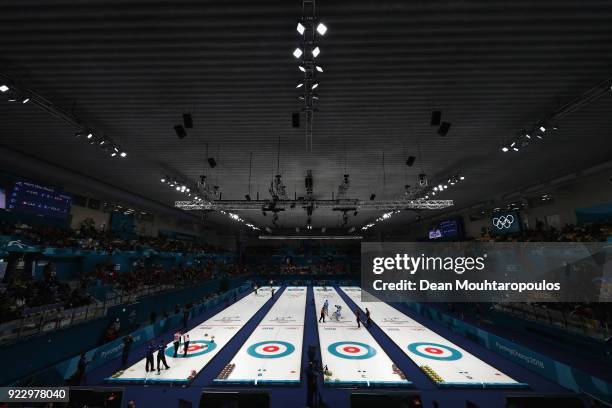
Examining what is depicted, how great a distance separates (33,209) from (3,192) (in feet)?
4.72

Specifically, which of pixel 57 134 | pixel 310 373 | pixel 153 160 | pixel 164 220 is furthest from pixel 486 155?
pixel 164 220

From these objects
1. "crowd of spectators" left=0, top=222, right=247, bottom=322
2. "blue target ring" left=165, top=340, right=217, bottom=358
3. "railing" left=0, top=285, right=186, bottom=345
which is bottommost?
"blue target ring" left=165, top=340, right=217, bottom=358

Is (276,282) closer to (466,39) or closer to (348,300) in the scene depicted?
(348,300)

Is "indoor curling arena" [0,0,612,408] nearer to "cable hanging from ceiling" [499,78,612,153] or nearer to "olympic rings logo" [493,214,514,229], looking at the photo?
"cable hanging from ceiling" [499,78,612,153]

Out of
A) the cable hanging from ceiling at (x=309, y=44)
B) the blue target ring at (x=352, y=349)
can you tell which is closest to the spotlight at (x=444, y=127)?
the cable hanging from ceiling at (x=309, y=44)

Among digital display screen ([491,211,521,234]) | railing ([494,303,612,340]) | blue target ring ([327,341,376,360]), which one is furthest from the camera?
digital display screen ([491,211,521,234])

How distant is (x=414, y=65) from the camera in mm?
6750

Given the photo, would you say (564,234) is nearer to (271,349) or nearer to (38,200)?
(271,349)

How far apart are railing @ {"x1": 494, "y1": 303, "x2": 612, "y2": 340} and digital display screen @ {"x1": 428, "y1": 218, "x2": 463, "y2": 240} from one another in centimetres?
1192

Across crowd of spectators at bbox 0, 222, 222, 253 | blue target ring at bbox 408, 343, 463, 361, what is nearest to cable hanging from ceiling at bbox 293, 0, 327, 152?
blue target ring at bbox 408, 343, 463, 361

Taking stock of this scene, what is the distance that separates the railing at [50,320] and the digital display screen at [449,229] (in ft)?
88.8

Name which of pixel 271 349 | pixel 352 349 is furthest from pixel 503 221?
pixel 271 349

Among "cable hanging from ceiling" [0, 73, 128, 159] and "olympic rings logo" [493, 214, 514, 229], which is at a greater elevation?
"cable hanging from ceiling" [0, 73, 128, 159]

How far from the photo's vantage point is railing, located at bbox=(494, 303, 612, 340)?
1033 cm
